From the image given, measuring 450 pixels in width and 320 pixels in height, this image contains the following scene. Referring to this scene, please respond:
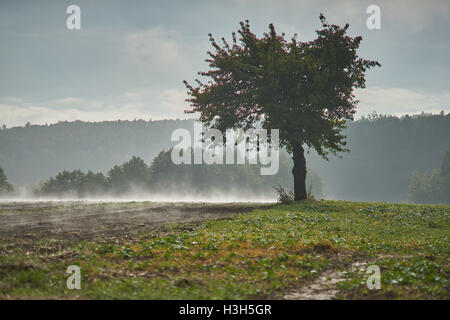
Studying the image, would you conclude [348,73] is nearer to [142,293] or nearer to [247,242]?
[247,242]

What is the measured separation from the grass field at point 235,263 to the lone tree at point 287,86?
1398cm

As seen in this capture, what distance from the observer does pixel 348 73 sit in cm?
3294

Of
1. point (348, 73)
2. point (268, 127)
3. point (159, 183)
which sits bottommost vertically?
point (159, 183)

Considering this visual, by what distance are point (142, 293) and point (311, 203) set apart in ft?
80.9

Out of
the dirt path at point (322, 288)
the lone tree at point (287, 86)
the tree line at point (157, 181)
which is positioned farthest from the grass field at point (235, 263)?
the tree line at point (157, 181)

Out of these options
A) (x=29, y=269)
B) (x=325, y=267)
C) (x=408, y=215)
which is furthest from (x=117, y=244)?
(x=408, y=215)

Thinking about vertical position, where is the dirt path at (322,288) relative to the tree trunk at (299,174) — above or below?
below

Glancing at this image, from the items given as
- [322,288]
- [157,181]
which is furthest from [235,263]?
[157,181]

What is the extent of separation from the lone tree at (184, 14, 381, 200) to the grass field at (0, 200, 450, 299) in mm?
13979

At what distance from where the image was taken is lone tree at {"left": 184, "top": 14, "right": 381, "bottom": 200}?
31.5m

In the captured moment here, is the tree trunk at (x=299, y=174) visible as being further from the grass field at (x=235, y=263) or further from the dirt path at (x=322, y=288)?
the dirt path at (x=322, y=288)

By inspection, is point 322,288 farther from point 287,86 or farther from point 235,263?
point 287,86

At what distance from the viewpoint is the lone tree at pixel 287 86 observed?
103ft

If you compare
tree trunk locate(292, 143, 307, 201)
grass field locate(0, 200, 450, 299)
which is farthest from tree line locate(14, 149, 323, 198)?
grass field locate(0, 200, 450, 299)
